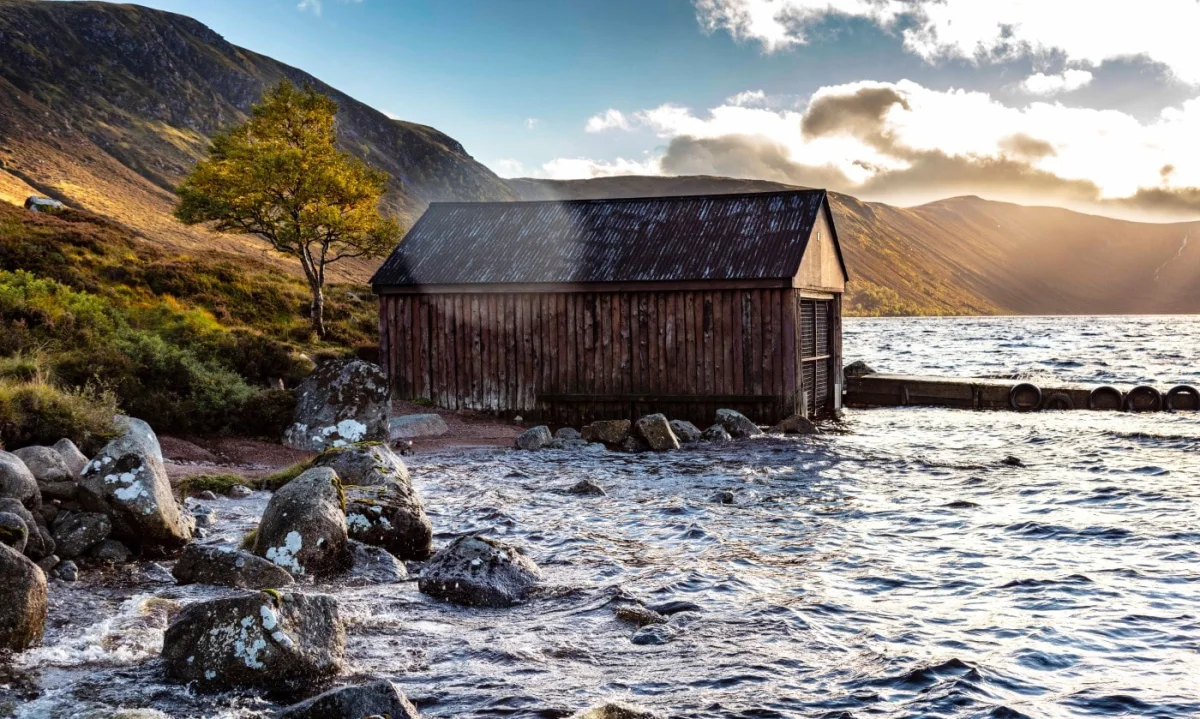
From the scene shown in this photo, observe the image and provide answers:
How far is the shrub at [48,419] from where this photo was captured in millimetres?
13070

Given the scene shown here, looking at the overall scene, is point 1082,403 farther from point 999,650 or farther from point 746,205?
point 999,650

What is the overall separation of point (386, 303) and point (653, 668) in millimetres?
18644

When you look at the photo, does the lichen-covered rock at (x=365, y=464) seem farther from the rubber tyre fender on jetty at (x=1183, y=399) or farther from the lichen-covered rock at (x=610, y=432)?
the rubber tyre fender on jetty at (x=1183, y=399)

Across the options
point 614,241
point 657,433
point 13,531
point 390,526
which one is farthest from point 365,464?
point 614,241

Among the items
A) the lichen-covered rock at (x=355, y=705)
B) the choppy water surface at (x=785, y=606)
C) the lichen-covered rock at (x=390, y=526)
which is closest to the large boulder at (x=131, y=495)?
the choppy water surface at (x=785, y=606)

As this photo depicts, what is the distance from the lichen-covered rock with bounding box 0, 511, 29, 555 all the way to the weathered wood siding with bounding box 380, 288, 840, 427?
14.8m

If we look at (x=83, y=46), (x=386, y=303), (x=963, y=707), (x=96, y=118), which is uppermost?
(x=83, y=46)

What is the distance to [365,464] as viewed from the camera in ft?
39.7

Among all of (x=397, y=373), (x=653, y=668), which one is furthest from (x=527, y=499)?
(x=397, y=373)

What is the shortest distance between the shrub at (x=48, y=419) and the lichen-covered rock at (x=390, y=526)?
5.20 metres

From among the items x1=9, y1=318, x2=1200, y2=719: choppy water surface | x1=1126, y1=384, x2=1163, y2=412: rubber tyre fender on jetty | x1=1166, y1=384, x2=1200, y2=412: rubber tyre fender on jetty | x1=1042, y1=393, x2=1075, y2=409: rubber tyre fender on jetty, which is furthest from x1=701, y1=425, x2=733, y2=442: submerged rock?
x1=1166, y1=384, x2=1200, y2=412: rubber tyre fender on jetty

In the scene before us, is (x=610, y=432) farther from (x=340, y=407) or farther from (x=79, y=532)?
(x=79, y=532)

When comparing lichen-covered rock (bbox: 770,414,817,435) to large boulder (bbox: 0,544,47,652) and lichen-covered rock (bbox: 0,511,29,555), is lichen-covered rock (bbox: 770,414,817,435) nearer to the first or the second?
lichen-covered rock (bbox: 0,511,29,555)

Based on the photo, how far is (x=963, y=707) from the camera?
6.41 meters
